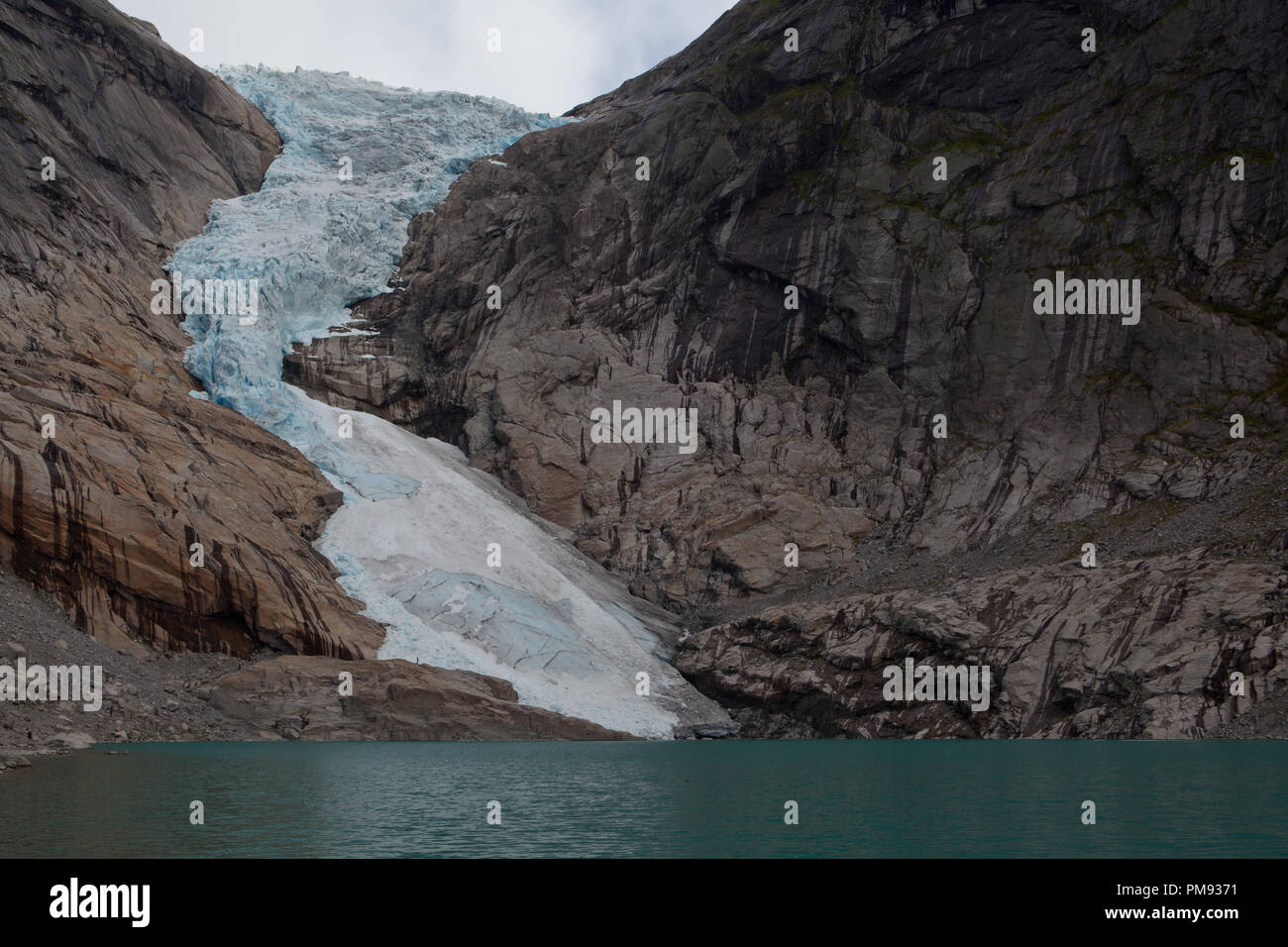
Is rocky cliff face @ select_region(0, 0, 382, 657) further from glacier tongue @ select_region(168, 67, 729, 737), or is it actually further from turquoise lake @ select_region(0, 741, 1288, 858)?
turquoise lake @ select_region(0, 741, 1288, 858)

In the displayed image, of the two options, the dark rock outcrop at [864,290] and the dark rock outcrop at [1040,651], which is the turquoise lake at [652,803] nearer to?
the dark rock outcrop at [1040,651]

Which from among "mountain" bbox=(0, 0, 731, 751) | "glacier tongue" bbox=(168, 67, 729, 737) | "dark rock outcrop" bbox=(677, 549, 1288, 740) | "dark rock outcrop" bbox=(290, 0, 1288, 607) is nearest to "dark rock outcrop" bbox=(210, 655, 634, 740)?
"mountain" bbox=(0, 0, 731, 751)

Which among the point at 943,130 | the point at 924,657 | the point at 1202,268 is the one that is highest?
the point at 943,130

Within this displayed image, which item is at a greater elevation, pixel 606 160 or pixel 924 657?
pixel 606 160

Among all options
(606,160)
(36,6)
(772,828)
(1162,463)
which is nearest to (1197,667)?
(1162,463)

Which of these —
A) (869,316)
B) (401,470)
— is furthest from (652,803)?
(869,316)

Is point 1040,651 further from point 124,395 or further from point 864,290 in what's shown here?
point 124,395

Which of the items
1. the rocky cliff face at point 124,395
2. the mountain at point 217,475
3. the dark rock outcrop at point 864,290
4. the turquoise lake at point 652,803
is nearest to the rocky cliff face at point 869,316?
the dark rock outcrop at point 864,290

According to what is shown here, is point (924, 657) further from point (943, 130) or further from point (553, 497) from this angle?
point (943, 130)
